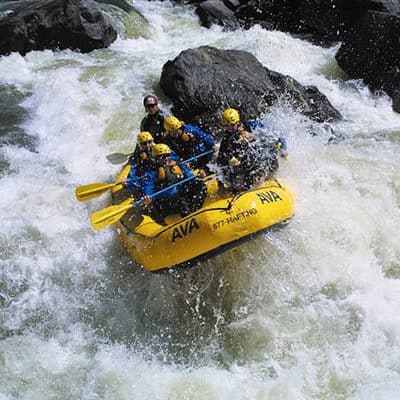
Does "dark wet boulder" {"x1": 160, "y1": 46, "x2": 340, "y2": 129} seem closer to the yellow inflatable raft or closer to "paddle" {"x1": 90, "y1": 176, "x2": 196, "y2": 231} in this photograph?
"paddle" {"x1": 90, "y1": 176, "x2": 196, "y2": 231}

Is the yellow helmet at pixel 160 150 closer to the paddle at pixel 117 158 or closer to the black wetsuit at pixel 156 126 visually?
the black wetsuit at pixel 156 126

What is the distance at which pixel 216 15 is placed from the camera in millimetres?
12195

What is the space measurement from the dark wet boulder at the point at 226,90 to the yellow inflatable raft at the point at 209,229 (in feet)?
8.80

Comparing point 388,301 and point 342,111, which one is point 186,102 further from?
point 388,301

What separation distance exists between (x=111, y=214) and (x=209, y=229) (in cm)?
98

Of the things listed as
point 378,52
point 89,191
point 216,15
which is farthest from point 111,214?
point 216,15

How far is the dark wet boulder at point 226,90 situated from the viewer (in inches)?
303

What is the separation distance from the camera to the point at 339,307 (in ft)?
15.8

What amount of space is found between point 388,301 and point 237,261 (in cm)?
138

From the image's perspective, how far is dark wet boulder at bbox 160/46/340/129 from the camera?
770 centimetres

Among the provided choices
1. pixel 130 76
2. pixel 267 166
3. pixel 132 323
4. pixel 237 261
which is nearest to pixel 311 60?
pixel 130 76

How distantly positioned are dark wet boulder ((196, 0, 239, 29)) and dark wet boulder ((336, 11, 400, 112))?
366 cm

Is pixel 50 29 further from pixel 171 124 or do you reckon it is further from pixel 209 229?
pixel 209 229

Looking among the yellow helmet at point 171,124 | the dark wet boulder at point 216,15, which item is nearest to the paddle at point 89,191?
the yellow helmet at point 171,124
